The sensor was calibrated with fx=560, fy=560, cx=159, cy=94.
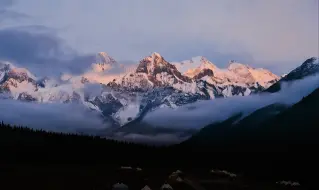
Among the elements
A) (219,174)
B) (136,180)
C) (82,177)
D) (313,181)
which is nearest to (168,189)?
(136,180)

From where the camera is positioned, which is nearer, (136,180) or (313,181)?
(136,180)

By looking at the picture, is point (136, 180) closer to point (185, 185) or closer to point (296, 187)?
point (185, 185)

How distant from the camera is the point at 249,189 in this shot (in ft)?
458

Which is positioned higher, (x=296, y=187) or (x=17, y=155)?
(x=17, y=155)

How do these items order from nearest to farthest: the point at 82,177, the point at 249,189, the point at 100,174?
the point at 249,189, the point at 82,177, the point at 100,174

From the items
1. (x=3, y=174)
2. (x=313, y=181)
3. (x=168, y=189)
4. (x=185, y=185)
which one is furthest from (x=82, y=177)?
(x=313, y=181)

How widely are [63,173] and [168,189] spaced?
51.0m

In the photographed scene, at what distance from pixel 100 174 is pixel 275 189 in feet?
160

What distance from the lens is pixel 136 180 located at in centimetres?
14525

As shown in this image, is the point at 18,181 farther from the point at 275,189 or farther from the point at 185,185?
the point at 275,189

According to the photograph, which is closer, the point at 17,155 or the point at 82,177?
the point at 82,177

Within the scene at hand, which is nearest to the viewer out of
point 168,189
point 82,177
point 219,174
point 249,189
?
point 168,189

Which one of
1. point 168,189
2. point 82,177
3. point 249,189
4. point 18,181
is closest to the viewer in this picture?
point 168,189

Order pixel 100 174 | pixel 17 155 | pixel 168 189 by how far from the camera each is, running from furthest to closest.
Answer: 1. pixel 17 155
2. pixel 100 174
3. pixel 168 189
